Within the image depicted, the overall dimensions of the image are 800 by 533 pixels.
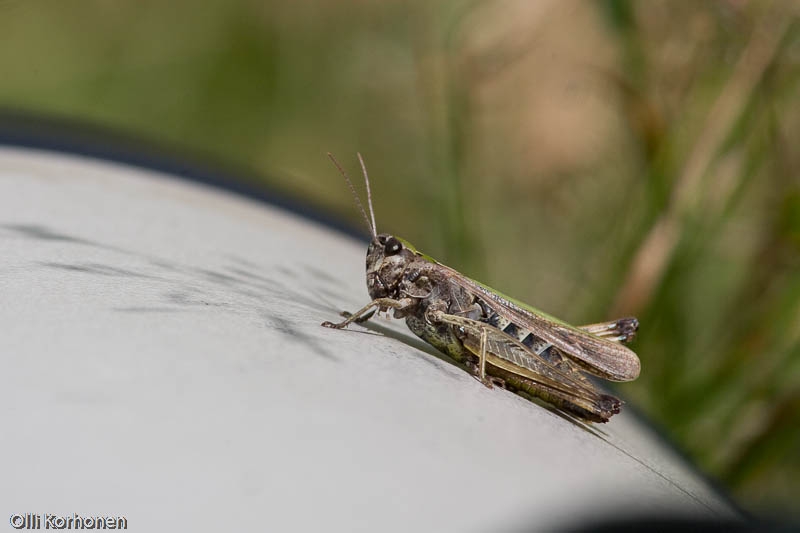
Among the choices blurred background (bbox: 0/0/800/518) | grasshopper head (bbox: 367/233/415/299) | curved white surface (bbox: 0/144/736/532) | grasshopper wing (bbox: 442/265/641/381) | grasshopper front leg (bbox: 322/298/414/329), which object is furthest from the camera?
Answer: blurred background (bbox: 0/0/800/518)

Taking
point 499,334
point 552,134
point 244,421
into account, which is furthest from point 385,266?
point 552,134

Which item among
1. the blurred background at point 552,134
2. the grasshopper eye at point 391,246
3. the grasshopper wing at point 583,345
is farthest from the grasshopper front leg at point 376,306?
the blurred background at point 552,134

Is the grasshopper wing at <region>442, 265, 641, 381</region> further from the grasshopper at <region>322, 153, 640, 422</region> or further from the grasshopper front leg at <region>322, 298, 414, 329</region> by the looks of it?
the grasshopper front leg at <region>322, 298, 414, 329</region>

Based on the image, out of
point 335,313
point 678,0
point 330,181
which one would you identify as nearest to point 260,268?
point 335,313

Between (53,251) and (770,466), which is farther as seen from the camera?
(770,466)

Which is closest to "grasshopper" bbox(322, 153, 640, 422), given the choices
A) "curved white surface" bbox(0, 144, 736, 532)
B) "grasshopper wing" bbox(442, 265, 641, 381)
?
"grasshopper wing" bbox(442, 265, 641, 381)

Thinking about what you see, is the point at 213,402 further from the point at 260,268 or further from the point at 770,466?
the point at 770,466
